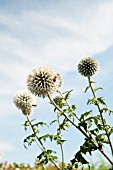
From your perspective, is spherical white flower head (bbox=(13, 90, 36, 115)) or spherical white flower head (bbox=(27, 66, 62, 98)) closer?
spherical white flower head (bbox=(27, 66, 62, 98))

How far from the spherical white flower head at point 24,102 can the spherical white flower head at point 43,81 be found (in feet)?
2.59

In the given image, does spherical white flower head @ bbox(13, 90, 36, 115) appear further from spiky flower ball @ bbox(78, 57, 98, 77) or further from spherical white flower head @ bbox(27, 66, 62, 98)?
spiky flower ball @ bbox(78, 57, 98, 77)

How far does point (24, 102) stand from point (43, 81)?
0.97 metres

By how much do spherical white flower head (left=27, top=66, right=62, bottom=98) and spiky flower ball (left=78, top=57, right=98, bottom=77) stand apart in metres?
0.74

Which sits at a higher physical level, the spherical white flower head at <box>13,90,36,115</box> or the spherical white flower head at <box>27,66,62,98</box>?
the spherical white flower head at <box>13,90,36,115</box>

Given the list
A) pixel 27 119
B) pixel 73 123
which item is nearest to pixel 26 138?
pixel 27 119

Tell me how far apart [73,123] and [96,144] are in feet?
1.42

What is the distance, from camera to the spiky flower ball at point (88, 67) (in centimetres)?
634

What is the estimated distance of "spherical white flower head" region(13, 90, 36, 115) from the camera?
642 cm

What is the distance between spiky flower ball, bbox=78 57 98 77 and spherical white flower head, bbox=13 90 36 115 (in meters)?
0.95

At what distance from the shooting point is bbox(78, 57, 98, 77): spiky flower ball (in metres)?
6.34

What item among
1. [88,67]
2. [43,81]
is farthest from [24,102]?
[88,67]

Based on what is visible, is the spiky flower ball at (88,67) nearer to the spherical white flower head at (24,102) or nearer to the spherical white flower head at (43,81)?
the spherical white flower head at (43,81)

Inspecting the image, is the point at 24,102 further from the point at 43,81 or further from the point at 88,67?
the point at 88,67
